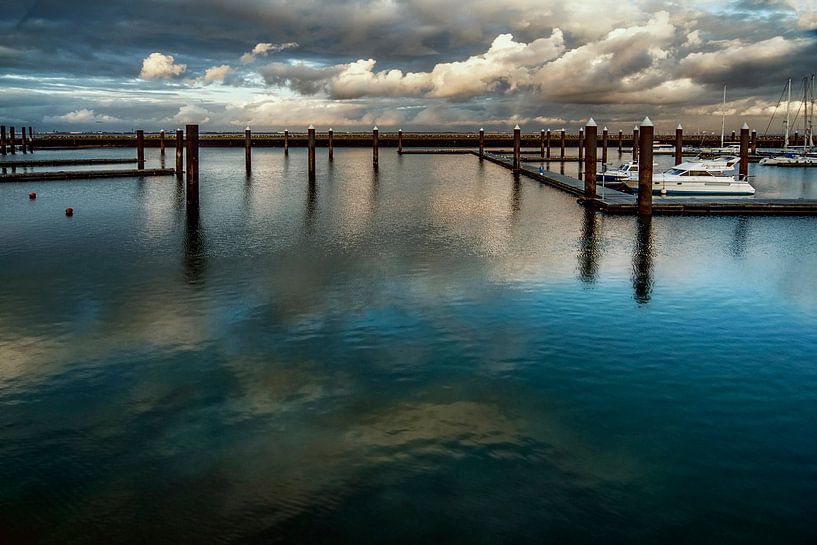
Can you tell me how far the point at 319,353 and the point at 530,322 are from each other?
4.71 meters

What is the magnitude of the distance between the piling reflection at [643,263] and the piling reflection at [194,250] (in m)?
11.5

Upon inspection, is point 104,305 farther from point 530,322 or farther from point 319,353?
point 530,322

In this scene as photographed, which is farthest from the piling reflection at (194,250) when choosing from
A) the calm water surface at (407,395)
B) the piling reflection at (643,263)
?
the piling reflection at (643,263)

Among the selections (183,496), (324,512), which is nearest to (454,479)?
(324,512)

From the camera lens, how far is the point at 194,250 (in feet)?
77.2

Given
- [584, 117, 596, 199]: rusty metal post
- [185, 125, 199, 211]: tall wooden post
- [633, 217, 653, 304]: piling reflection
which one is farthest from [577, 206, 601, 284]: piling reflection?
[185, 125, 199, 211]: tall wooden post

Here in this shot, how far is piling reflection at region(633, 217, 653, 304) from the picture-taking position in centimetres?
1738

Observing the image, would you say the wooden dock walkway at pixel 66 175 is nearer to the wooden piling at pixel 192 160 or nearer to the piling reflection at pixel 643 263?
the wooden piling at pixel 192 160

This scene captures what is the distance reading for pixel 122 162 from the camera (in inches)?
2579

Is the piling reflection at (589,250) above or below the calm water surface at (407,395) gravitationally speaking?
above

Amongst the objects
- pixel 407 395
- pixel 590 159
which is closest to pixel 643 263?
Result: pixel 407 395

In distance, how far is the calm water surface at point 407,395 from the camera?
25.2 ft

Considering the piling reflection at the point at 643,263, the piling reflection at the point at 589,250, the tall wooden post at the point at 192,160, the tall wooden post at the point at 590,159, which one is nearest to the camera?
the piling reflection at the point at 643,263

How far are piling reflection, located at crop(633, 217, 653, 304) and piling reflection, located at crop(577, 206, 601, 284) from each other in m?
1.17
